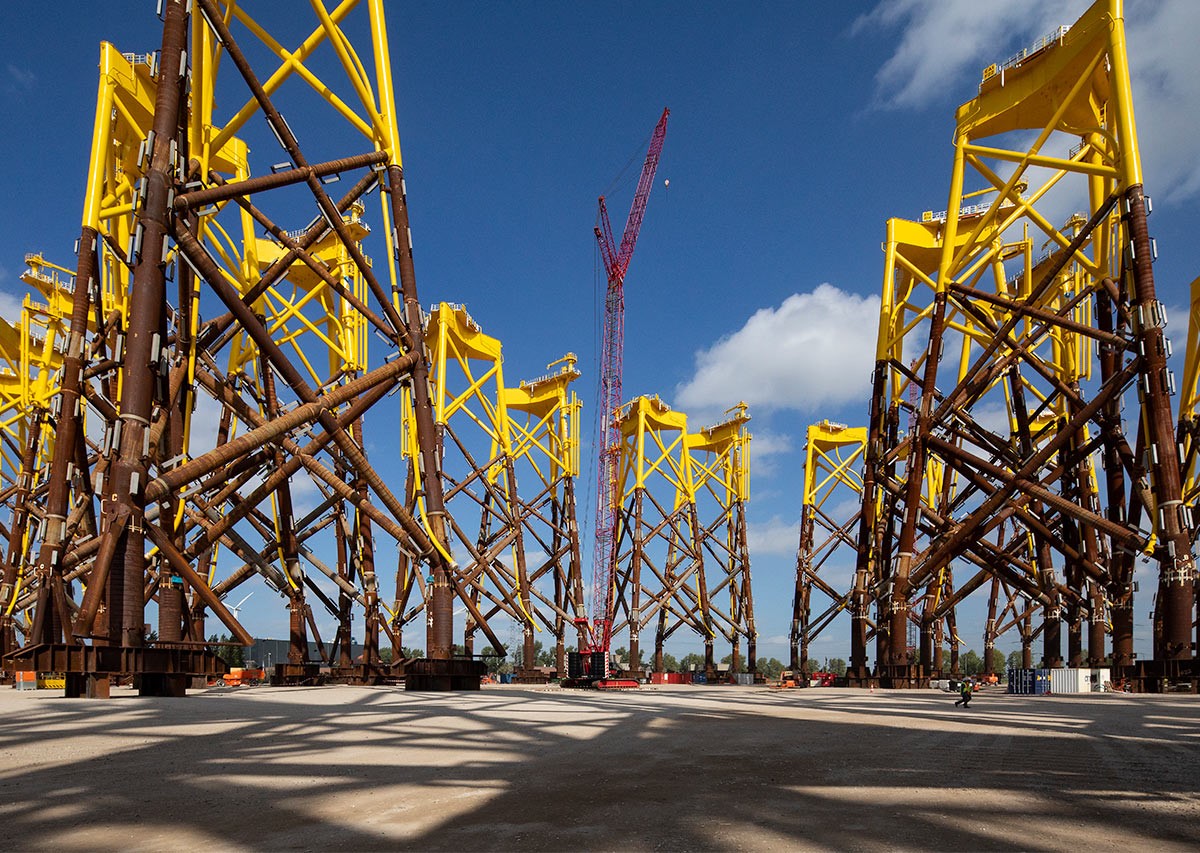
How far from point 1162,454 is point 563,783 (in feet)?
70.5

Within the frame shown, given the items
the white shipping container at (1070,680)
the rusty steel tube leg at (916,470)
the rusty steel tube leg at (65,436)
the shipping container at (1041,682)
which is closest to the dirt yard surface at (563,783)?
the rusty steel tube leg at (65,436)

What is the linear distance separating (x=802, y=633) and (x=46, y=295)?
156 feet

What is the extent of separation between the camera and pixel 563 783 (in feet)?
29.0

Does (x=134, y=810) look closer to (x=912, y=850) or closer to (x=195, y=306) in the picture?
(x=912, y=850)

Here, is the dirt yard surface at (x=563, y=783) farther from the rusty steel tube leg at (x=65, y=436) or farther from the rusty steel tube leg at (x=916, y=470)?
the rusty steel tube leg at (x=916, y=470)

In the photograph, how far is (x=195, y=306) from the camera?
75.9 ft

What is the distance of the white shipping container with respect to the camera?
101 ft

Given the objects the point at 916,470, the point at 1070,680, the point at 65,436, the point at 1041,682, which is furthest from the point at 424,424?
the point at 1070,680

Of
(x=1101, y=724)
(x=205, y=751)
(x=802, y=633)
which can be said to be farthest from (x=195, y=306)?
(x=802, y=633)

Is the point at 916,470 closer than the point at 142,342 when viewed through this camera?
No

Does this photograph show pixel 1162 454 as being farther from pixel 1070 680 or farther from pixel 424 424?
pixel 424 424

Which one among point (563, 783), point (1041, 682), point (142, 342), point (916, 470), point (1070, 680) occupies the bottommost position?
point (1041, 682)

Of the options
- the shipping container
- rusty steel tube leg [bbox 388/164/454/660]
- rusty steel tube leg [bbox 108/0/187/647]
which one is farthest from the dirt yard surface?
the shipping container

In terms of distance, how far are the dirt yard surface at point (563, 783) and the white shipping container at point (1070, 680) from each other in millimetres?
16574
